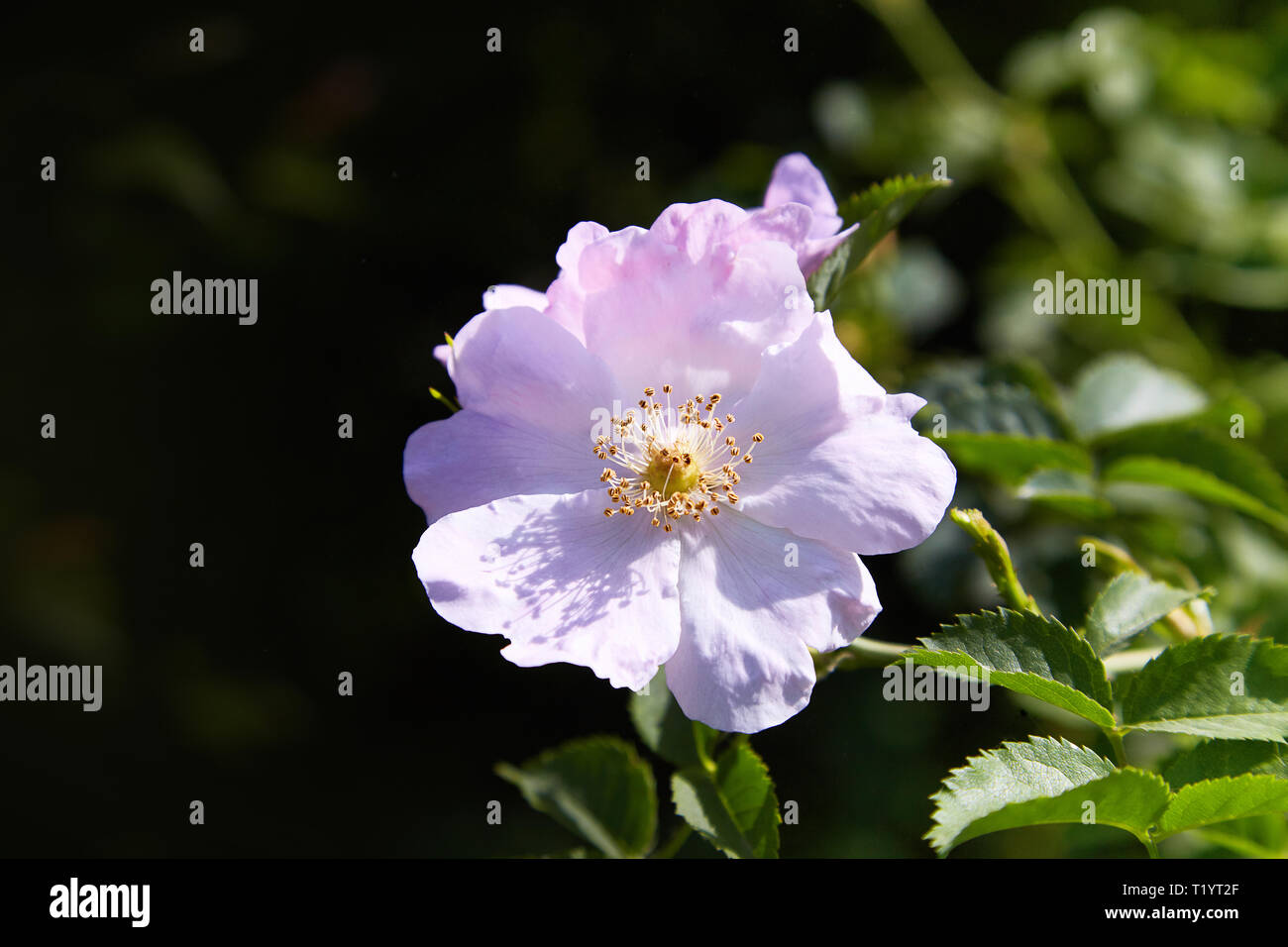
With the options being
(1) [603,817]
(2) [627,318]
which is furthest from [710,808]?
(2) [627,318]

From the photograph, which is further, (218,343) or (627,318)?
(218,343)

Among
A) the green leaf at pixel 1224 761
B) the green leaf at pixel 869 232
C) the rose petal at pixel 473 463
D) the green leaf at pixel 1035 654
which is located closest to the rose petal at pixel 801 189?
the green leaf at pixel 869 232

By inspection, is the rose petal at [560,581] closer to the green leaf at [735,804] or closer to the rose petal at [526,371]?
the rose petal at [526,371]

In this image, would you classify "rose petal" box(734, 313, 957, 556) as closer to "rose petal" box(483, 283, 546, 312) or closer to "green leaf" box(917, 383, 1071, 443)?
"rose petal" box(483, 283, 546, 312)

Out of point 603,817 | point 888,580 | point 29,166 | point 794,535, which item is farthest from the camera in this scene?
point 29,166

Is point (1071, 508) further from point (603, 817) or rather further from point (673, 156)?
point (673, 156)

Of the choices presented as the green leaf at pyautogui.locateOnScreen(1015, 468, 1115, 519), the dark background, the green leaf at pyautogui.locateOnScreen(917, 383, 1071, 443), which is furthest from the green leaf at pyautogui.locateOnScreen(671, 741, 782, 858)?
the dark background
